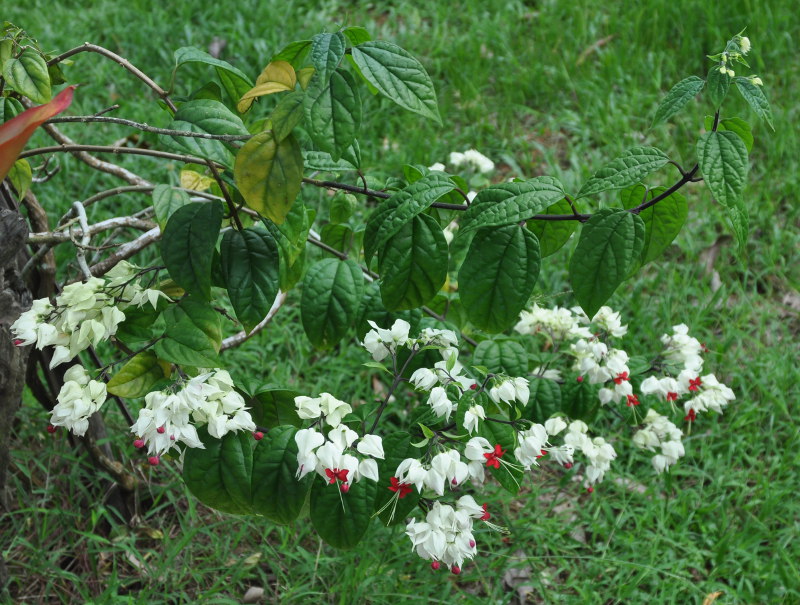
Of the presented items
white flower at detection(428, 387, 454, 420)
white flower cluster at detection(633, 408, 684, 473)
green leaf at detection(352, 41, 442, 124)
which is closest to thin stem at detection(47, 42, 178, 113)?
green leaf at detection(352, 41, 442, 124)

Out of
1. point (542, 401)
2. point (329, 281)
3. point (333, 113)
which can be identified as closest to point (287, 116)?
point (333, 113)

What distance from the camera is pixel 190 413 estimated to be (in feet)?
3.92

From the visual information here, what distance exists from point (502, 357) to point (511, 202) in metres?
0.42

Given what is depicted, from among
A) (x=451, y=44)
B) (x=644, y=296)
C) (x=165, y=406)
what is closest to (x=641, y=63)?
(x=451, y=44)

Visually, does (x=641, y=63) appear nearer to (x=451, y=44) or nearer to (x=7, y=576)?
(x=451, y=44)

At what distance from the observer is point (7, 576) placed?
162cm

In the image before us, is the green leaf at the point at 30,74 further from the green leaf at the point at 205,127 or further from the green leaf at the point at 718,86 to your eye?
the green leaf at the point at 718,86

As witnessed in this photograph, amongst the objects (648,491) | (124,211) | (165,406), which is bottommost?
(648,491)

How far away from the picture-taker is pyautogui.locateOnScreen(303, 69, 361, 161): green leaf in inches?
39.0

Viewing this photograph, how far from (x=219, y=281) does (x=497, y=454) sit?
1.70 ft

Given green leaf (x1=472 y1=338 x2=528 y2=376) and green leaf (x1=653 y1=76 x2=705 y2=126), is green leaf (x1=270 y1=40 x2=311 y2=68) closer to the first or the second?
green leaf (x1=653 y1=76 x2=705 y2=126)

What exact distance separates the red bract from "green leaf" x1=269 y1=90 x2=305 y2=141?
0.83 ft

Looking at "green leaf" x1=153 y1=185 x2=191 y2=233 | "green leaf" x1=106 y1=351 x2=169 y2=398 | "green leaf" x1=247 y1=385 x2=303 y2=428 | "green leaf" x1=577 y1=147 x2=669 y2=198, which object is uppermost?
"green leaf" x1=577 y1=147 x2=669 y2=198

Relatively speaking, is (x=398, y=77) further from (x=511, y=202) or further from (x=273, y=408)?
(x=273, y=408)
